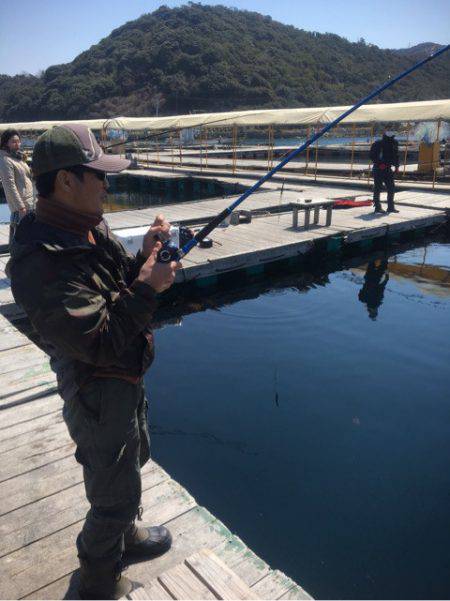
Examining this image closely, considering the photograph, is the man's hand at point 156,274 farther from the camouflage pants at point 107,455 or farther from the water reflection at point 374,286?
the water reflection at point 374,286

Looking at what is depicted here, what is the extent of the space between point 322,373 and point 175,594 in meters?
4.64

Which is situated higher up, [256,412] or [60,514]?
[60,514]

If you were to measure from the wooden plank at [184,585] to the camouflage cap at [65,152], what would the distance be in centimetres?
180

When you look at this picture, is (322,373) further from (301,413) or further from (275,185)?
(275,185)

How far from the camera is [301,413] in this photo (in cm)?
552

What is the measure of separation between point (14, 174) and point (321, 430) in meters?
5.61

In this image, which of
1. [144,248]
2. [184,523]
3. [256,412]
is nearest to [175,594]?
[184,523]

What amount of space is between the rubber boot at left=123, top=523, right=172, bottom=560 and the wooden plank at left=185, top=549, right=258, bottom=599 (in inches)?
19.1

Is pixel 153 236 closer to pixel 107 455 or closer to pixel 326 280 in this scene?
pixel 107 455

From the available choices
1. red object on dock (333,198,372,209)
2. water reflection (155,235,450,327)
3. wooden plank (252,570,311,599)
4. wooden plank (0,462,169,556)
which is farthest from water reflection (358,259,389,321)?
wooden plank (0,462,169,556)

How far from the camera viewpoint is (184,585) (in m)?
2.03

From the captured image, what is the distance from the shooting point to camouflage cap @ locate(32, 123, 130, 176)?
1.82m

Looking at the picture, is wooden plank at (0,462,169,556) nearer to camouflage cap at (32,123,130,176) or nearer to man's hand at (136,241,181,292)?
man's hand at (136,241,181,292)

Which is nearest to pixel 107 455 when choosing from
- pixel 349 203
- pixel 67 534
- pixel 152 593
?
pixel 152 593
